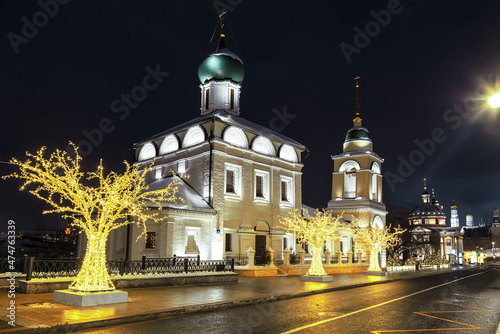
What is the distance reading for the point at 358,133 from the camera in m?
48.5

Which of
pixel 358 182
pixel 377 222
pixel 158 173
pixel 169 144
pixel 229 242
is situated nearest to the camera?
pixel 229 242

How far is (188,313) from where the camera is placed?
10.7 metres

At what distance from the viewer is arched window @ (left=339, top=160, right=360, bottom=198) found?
47312 mm

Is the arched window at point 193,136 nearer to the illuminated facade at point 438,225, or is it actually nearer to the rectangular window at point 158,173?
the rectangular window at point 158,173

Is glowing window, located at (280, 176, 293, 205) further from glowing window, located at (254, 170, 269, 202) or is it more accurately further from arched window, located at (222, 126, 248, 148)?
arched window, located at (222, 126, 248, 148)

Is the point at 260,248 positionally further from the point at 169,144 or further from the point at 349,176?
the point at 349,176

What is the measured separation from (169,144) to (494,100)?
3027 cm

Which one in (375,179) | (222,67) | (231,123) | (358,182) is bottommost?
(358,182)

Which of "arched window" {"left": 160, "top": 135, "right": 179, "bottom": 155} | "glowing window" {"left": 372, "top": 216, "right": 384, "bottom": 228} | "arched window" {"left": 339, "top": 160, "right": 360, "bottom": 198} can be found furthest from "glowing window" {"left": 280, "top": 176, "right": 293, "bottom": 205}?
"glowing window" {"left": 372, "top": 216, "right": 384, "bottom": 228}

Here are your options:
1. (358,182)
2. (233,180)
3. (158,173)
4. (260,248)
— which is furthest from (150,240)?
(358,182)

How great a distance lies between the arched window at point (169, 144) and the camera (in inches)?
1298

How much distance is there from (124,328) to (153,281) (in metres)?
7.13

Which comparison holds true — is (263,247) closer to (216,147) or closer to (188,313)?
(216,147)

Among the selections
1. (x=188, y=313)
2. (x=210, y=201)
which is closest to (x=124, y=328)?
(x=188, y=313)
